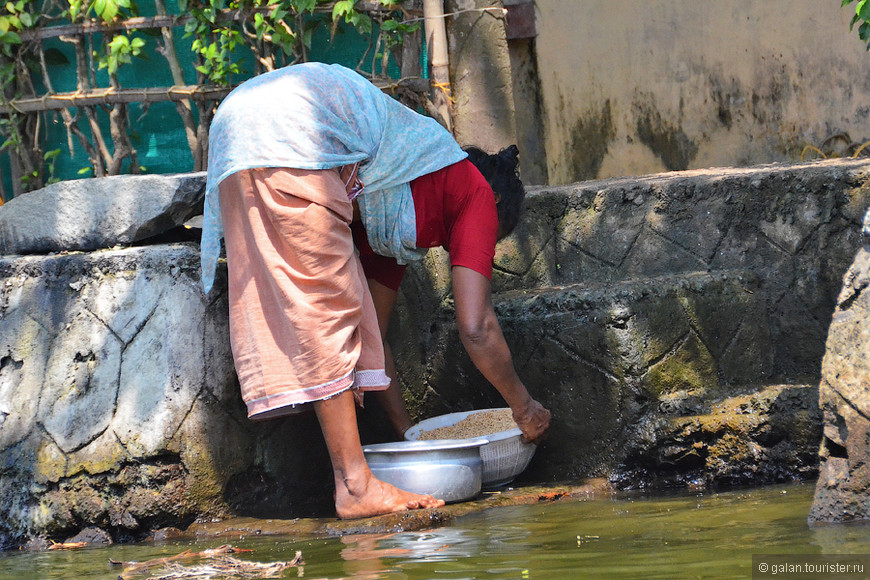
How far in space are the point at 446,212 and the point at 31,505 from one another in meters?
2.03

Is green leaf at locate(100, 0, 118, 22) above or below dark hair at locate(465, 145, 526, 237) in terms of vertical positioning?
above

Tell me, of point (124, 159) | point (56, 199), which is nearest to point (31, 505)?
point (56, 199)

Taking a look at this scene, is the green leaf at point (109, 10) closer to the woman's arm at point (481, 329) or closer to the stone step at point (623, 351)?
the stone step at point (623, 351)

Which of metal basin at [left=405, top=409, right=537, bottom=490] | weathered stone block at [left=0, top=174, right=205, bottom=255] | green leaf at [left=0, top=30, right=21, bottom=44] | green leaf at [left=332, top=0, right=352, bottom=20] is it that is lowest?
metal basin at [left=405, top=409, right=537, bottom=490]

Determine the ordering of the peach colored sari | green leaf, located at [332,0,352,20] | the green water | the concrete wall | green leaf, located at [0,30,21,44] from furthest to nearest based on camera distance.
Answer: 1. the concrete wall
2. green leaf, located at [0,30,21,44]
3. green leaf, located at [332,0,352,20]
4. the peach colored sari
5. the green water

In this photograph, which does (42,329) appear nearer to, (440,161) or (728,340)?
(440,161)

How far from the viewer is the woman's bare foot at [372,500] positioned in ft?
12.2

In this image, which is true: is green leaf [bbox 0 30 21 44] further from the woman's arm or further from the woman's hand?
the woman's hand

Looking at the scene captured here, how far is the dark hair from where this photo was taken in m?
4.23

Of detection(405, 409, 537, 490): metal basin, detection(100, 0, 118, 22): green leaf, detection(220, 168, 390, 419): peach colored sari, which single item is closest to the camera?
detection(220, 168, 390, 419): peach colored sari

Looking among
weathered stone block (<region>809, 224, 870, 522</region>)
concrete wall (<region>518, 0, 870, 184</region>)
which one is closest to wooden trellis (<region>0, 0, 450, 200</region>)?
concrete wall (<region>518, 0, 870, 184</region>)

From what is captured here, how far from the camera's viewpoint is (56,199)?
4383 millimetres

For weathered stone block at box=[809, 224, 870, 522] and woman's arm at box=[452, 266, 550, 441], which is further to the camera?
woman's arm at box=[452, 266, 550, 441]

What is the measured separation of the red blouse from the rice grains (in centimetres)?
80
